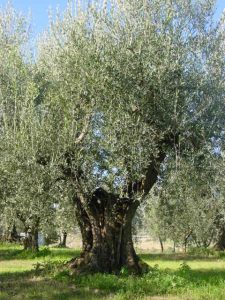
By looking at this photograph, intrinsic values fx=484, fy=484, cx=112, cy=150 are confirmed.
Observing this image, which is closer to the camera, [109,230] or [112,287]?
[112,287]

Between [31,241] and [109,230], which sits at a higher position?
[109,230]

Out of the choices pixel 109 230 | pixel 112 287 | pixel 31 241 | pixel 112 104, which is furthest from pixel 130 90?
pixel 31 241

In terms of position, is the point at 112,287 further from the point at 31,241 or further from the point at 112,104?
the point at 31,241

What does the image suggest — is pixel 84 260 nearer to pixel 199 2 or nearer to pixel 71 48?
pixel 71 48

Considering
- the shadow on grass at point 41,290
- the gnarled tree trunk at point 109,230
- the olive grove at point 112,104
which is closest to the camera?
the shadow on grass at point 41,290

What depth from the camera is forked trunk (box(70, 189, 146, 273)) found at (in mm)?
17531

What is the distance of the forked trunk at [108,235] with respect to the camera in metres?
17.5

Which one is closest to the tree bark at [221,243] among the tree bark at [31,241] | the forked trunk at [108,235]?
the tree bark at [31,241]

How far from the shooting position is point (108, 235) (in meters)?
17.7

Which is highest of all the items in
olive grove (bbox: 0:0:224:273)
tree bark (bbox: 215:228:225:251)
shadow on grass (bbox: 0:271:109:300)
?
olive grove (bbox: 0:0:224:273)

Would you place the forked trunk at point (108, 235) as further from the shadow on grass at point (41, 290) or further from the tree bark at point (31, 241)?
the tree bark at point (31, 241)

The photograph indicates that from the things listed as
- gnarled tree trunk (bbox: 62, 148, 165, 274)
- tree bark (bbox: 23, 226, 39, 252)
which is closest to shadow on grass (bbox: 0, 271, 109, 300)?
gnarled tree trunk (bbox: 62, 148, 165, 274)

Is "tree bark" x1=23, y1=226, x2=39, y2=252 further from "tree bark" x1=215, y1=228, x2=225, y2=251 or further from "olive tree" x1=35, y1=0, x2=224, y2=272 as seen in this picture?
"olive tree" x1=35, y1=0, x2=224, y2=272

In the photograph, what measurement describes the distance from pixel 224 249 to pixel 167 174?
2444 centimetres
